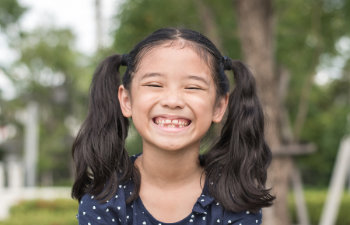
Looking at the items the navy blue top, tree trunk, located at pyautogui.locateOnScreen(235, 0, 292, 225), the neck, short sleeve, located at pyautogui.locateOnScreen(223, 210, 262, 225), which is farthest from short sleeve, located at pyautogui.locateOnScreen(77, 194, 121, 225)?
tree trunk, located at pyautogui.locateOnScreen(235, 0, 292, 225)

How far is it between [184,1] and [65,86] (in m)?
27.3

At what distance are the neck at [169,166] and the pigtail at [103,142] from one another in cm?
10

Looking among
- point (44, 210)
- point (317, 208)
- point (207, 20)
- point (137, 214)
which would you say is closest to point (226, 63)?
point (137, 214)

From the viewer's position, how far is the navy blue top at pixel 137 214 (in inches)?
88.4

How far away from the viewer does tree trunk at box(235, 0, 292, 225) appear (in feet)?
19.1

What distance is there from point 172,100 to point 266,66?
3993 millimetres

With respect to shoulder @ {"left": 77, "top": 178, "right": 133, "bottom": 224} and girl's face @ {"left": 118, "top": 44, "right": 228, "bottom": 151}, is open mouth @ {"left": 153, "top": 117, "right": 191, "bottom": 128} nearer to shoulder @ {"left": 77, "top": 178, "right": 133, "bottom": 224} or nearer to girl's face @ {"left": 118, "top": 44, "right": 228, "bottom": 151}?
girl's face @ {"left": 118, "top": 44, "right": 228, "bottom": 151}

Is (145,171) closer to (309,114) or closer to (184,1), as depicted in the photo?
(184,1)

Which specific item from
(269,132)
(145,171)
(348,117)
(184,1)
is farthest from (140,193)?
(184,1)

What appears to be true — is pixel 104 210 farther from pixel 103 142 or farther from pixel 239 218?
pixel 239 218

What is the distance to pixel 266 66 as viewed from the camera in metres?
5.91

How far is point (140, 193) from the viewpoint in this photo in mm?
2342

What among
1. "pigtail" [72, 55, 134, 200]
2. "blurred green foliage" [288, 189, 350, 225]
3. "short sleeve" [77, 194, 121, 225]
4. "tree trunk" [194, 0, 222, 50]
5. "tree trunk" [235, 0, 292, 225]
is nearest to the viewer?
"short sleeve" [77, 194, 121, 225]

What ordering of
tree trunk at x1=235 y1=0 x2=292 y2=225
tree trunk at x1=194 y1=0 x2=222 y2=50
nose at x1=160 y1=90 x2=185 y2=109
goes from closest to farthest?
1. nose at x1=160 y1=90 x2=185 y2=109
2. tree trunk at x1=235 y1=0 x2=292 y2=225
3. tree trunk at x1=194 y1=0 x2=222 y2=50
